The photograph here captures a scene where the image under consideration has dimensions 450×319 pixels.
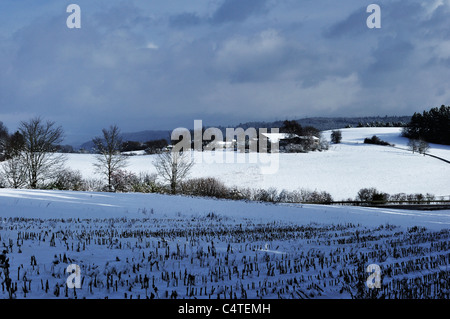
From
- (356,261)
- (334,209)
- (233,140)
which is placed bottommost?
(334,209)

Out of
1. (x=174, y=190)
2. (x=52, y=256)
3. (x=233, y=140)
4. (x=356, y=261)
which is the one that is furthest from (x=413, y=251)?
(x=233, y=140)

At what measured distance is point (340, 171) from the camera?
69.0 m

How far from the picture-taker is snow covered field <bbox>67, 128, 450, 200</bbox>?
54.9m

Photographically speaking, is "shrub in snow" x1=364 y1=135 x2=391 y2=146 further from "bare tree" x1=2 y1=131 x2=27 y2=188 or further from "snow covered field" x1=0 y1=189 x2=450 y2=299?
"snow covered field" x1=0 y1=189 x2=450 y2=299

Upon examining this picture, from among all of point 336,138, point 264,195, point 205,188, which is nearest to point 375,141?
point 336,138

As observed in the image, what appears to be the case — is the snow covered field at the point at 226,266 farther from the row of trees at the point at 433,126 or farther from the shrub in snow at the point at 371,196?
the row of trees at the point at 433,126

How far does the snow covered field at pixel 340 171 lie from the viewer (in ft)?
180

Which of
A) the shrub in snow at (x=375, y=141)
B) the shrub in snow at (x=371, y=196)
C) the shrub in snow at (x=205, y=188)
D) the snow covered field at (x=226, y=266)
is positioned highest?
the shrub in snow at (x=375, y=141)

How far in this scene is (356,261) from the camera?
8758 millimetres

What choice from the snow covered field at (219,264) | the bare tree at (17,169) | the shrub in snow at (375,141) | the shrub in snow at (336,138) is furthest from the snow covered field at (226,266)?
the shrub in snow at (336,138)

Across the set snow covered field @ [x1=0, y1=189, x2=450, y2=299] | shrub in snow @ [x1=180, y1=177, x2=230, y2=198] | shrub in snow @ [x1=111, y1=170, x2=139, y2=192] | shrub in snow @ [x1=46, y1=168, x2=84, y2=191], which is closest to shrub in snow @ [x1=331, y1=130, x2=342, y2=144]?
shrub in snow @ [x1=180, y1=177, x2=230, y2=198]
